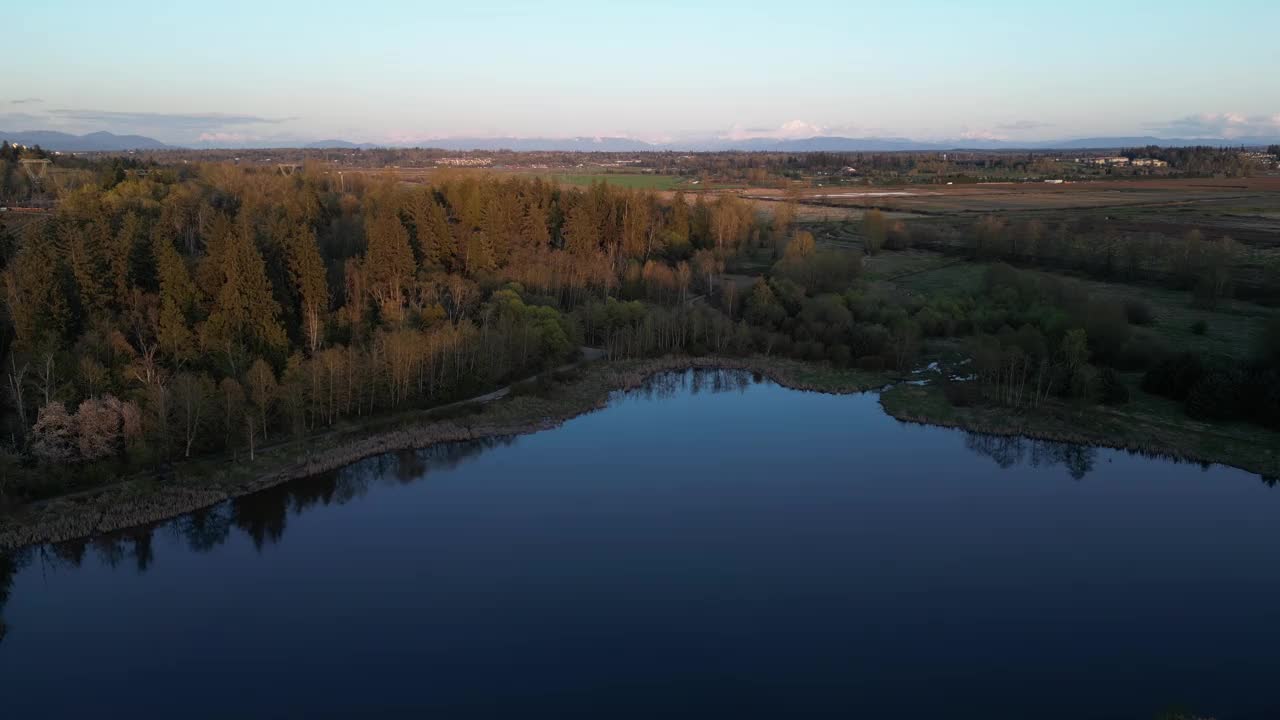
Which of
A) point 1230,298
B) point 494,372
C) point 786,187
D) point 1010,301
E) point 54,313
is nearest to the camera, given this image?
point 54,313

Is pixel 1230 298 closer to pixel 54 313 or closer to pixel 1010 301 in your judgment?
pixel 1010 301

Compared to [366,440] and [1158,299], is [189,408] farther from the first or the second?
[1158,299]

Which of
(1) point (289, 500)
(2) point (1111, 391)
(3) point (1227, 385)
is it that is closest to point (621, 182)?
(2) point (1111, 391)

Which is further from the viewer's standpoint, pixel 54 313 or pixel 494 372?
pixel 494 372

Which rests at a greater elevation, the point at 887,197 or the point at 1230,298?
the point at 887,197

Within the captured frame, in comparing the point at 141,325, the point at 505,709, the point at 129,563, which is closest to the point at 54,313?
the point at 141,325

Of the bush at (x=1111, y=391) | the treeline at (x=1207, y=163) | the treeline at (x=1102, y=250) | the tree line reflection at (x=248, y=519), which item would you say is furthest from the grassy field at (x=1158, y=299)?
the treeline at (x=1207, y=163)

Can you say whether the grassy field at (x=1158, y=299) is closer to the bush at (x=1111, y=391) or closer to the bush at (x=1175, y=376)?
the bush at (x=1175, y=376)
